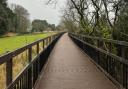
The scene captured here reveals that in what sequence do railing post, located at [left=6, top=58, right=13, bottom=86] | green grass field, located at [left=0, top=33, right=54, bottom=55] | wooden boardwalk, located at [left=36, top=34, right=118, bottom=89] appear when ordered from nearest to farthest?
railing post, located at [left=6, top=58, right=13, bottom=86] → wooden boardwalk, located at [left=36, top=34, right=118, bottom=89] → green grass field, located at [left=0, top=33, right=54, bottom=55]

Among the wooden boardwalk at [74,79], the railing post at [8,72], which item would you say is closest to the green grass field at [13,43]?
the wooden boardwalk at [74,79]

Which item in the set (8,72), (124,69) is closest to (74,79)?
(124,69)

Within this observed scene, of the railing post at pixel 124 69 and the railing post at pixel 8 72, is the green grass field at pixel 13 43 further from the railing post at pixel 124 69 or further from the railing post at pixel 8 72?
the railing post at pixel 8 72

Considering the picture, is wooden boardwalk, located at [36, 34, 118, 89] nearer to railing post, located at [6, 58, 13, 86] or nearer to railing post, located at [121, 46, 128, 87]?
railing post, located at [121, 46, 128, 87]

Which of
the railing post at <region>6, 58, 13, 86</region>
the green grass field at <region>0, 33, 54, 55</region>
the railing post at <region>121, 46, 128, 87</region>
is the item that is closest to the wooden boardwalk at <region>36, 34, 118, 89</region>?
the railing post at <region>121, 46, 128, 87</region>

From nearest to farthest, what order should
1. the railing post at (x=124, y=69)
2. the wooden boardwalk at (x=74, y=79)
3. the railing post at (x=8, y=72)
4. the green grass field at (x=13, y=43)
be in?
the railing post at (x=8, y=72) < the railing post at (x=124, y=69) < the wooden boardwalk at (x=74, y=79) < the green grass field at (x=13, y=43)

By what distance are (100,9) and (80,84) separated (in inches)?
698

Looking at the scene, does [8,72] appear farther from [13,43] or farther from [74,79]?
[13,43]

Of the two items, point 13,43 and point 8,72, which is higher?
point 8,72

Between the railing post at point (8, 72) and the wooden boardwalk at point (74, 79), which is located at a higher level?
the railing post at point (8, 72)

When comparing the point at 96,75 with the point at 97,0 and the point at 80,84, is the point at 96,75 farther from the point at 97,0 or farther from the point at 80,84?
the point at 97,0

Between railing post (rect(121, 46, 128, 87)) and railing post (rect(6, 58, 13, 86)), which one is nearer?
railing post (rect(6, 58, 13, 86))

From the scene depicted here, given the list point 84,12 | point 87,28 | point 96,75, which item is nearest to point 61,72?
point 96,75

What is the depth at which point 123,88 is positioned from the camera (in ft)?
27.5
